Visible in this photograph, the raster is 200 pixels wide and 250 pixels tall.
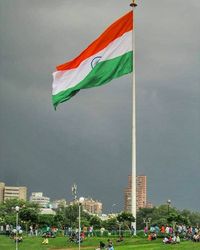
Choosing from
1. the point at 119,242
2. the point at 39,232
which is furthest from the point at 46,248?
the point at 39,232

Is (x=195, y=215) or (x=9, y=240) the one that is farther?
(x=195, y=215)

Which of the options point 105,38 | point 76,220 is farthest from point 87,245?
point 76,220

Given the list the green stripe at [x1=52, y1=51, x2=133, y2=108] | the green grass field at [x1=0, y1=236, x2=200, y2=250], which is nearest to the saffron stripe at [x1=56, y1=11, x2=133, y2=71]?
the green stripe at [x1=52, y1=51, x2=133, y2=108]

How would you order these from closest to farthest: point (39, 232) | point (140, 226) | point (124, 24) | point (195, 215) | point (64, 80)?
point (64, 80), point (124, 24), point (39, 232), point (140, 226), point (195, 215)

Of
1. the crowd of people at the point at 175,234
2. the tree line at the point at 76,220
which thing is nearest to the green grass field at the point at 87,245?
the crowd of people at the point at 175,234

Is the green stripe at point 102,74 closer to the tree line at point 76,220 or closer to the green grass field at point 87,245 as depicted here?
the green grass field at point 87,245

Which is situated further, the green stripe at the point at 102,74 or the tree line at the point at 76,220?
the tree line at the point at 76,220

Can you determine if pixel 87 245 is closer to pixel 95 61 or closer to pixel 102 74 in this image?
pixel 102 74

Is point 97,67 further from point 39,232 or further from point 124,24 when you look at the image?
point 39,232
